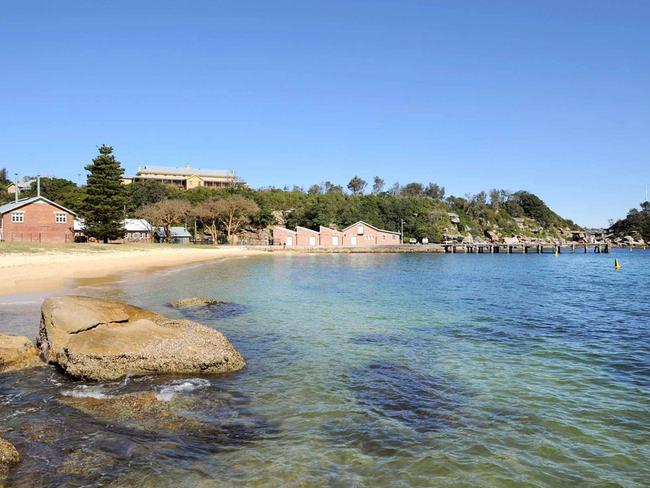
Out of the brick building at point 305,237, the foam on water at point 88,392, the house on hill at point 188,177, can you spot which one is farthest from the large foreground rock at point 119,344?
the house on hill at point 188,177

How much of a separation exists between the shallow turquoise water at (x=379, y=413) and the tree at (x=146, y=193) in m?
92.9

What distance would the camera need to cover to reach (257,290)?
28094mm

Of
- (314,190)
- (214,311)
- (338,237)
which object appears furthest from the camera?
(314,190)

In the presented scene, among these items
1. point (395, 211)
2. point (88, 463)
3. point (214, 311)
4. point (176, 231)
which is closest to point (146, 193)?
point (176, 231)

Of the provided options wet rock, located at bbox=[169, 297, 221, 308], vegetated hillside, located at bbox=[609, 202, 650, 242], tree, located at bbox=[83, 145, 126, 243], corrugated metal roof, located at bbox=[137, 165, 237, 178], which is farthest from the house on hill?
vegetated hillside, located at bbox=[609, 202, 650, 242]

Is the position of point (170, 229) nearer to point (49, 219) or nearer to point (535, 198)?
point (49, 219)

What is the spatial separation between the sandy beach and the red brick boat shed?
37.0 feet

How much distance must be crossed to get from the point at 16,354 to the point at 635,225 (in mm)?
212133

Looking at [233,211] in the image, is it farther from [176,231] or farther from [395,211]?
[395,211]

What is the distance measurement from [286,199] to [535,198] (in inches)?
4363

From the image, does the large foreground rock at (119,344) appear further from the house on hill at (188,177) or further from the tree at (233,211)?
the house on hill at (188,177)

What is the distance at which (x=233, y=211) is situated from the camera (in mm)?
92500

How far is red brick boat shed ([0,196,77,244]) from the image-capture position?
190 feet

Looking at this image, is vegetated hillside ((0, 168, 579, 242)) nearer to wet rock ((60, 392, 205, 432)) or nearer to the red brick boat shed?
the red brick boat shed
